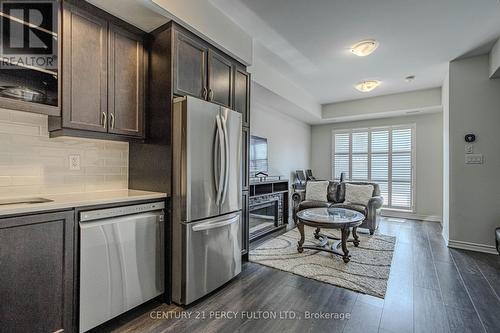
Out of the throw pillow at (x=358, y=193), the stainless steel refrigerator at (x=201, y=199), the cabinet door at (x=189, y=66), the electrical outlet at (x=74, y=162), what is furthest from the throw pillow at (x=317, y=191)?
the electrical outlet at (x=74, y=162)

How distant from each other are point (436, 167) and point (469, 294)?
411 centimetres

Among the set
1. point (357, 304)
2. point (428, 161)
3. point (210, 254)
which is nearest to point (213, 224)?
point (210, 254)

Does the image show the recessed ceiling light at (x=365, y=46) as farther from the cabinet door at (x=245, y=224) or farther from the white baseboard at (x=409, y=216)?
the white baseboard at (x=409, y=216)

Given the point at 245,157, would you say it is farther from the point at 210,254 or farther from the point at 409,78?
the point at 409,78

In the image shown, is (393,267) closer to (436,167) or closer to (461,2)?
(461,2)

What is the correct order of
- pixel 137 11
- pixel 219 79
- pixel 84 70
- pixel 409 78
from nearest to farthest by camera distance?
pixel 84 70 → pixel 137 11 → pixel 219 79 → pixel 409 78

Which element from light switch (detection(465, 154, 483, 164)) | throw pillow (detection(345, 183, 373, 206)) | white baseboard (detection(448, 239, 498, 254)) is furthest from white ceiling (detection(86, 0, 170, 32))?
white baseboard (detection(448, 239, 498, 254))

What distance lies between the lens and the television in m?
4.45

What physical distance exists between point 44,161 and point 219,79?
1725mm

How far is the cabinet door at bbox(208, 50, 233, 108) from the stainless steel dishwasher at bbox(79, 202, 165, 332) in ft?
4.11

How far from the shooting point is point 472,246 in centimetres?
351

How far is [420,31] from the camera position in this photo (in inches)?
115

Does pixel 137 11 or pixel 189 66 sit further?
pixel 189 66

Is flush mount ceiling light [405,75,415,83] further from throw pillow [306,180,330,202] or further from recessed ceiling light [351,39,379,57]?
throw pillow [306,180,330,202]
